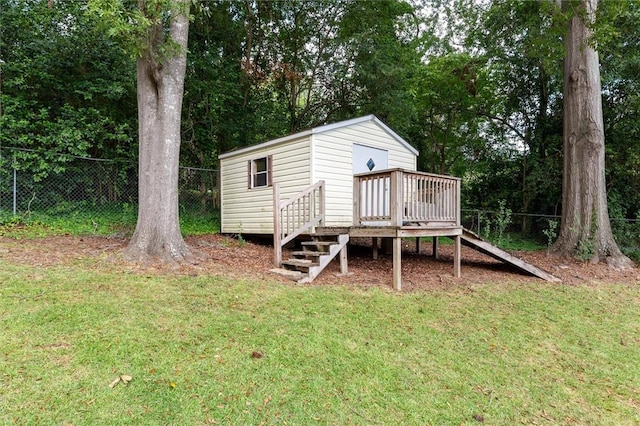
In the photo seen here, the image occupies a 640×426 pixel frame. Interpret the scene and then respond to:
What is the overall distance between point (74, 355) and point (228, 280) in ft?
8.10

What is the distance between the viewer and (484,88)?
47.4ft

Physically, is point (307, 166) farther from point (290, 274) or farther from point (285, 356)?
point (285, 356)

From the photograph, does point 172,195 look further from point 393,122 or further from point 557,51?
point 557,51

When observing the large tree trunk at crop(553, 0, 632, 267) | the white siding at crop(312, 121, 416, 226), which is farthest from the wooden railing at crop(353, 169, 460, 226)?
the large tree trunk at crop(553, 0, 632, 267)

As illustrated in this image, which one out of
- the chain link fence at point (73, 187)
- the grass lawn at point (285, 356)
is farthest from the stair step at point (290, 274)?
the chain link fence at point (73, 187)

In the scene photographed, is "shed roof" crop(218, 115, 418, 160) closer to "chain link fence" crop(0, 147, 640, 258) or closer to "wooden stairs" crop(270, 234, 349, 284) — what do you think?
"chain link fence" crop(0, 147, 640, 258)

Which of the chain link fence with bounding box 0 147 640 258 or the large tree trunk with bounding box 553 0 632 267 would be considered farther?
the large tree trunk with bounding box 553 0 632 267

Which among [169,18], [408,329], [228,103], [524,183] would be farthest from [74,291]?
[524,183]

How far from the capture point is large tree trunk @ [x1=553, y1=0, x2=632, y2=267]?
27.8 feet

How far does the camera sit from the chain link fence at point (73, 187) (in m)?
7.89

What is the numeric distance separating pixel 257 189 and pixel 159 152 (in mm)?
3154

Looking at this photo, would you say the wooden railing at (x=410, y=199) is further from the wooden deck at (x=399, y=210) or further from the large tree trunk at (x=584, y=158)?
the large tree trunk at (x=584, y=158)

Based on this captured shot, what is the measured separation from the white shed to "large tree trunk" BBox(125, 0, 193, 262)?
2.40 metres

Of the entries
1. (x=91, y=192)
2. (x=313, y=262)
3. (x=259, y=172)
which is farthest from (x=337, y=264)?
(x=91, y=192)
